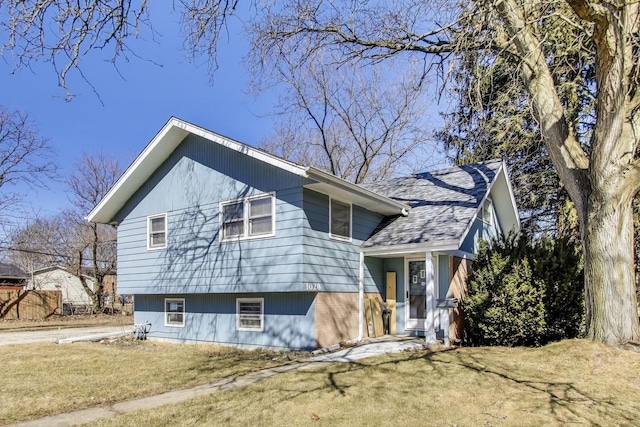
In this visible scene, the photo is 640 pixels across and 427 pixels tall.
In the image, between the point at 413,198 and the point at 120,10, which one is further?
the point at 413,198

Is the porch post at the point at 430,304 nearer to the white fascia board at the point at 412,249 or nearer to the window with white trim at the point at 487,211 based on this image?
the white fascia board at the point at 412,249

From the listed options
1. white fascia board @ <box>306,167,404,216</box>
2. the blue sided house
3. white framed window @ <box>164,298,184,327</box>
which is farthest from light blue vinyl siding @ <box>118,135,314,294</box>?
white framed window @ <box>164,298,184,327</box>

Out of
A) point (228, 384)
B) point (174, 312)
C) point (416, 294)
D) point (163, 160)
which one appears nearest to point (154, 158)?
point (163, 160)

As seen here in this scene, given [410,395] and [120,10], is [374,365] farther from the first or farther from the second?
[120,10]

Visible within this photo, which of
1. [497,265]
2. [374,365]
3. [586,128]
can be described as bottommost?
[374,365]

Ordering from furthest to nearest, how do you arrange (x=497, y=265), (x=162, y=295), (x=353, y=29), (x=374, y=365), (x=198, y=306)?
1. (x=162, y=295)
2. (x=198, y=306)
3. (x=353, y=29)
4. (x=497, y=265)
5. (x=374, y=365)

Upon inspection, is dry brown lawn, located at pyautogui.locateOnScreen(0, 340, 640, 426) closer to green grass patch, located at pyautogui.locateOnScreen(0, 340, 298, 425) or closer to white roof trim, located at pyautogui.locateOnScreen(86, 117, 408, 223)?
green grass patch, located at pyautogui.locateOnScreen(0, 340, 298, 425)

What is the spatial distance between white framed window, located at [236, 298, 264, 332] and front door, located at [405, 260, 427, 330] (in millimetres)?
3932

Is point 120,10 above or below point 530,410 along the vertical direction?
above

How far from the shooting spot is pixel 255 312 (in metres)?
11.6

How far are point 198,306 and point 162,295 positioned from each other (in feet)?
5.47

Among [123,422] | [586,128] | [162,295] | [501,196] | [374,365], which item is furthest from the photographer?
[586,128]

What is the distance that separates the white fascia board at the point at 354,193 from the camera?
9891 mm

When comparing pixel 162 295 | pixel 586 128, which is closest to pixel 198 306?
pixel 162 295
